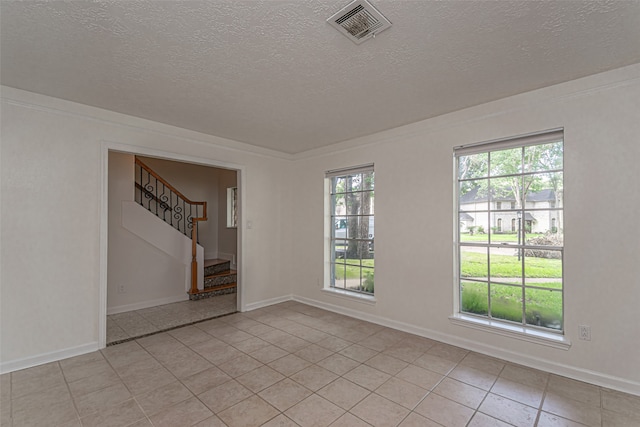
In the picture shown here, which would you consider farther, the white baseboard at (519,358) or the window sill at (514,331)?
the window sill at (514,331)

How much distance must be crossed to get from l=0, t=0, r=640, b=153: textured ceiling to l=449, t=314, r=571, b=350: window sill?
2.38 metres

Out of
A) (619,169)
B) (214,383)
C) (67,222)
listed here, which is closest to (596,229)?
(619,169)

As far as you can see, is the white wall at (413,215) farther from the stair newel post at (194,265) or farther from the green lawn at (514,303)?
the stair newel post at (194,265)

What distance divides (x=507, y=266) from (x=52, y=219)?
4.79 metres

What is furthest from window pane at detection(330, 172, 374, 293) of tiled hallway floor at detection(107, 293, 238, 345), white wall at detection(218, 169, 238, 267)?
white wall at detection(218, 169, 238, 267)

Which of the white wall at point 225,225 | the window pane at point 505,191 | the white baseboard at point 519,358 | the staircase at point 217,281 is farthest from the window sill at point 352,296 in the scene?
the white wall at point 225,225

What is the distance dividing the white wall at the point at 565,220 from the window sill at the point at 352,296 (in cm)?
7

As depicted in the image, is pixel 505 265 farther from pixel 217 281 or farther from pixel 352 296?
pixel 217 281

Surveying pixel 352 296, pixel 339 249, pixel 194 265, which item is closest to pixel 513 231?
pixel 352 296

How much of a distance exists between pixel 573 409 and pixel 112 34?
4.29 m

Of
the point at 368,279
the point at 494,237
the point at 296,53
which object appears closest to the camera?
the point at 296,53

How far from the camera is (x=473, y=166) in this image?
134 inches

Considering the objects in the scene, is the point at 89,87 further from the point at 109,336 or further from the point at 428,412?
the point at 428,412

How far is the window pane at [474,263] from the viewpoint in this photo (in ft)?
10.8
